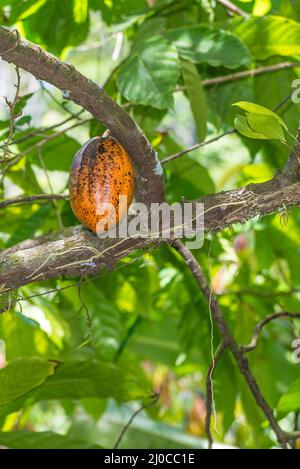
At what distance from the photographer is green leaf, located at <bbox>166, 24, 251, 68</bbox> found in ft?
3.91

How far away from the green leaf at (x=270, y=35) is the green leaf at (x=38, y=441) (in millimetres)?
794

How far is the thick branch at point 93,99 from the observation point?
72cm

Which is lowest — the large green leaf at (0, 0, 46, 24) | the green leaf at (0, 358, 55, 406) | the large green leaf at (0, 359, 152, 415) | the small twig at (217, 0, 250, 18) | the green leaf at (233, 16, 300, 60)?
the green leaf at (0, 358, 55, 406)

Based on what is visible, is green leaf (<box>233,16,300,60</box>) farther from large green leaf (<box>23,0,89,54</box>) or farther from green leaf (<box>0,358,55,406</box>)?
green leaf (<box>0,358,55,406</box>)

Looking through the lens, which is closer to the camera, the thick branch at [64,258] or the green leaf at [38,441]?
the thick branch at [64,258]

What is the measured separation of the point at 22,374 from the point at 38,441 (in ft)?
0.59

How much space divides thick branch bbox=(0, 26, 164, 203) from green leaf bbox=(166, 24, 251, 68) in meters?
0.41

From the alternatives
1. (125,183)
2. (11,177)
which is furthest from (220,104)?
(125,183)

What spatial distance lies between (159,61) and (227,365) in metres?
0.71

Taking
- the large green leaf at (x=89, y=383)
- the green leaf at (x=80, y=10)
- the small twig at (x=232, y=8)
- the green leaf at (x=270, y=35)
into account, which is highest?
the small twig at (x=232, y=8)

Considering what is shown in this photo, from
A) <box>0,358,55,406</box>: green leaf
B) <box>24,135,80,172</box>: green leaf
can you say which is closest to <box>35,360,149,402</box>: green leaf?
<box>0,358,55,406</box>: green leaf

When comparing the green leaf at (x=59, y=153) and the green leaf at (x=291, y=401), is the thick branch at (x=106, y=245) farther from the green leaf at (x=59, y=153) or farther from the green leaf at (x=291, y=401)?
the green leaf at (x=59, y=153)

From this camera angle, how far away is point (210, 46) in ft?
4.03

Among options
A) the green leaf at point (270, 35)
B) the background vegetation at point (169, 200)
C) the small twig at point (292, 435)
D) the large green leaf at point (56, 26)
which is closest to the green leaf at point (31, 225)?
the background vegetation at point (169, 200)
